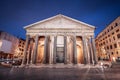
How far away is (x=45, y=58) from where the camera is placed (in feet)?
62.6

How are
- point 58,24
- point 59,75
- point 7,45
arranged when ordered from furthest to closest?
1. point 7,45
2. point 58,24
3. point 59,75

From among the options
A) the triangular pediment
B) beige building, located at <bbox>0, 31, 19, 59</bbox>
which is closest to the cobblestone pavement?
the triangular pediment

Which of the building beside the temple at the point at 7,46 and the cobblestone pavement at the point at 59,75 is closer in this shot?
the cobblestone pavement at the point at 59,75

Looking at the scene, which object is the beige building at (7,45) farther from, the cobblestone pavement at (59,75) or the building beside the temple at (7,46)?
the cobblestone pavement at (59,75)

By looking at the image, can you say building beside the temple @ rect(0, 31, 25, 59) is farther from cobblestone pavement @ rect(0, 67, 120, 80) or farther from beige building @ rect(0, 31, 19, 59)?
cobblestone pavement @ rect(0, 67, 120, 80)

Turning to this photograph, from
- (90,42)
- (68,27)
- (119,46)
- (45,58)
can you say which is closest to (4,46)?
(45,58)

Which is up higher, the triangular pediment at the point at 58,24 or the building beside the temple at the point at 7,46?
the triangular pediment at the point at 58,24

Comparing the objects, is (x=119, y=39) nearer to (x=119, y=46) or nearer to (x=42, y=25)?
(x=119, y=46)

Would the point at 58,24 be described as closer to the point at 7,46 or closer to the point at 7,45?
the point at 7,45

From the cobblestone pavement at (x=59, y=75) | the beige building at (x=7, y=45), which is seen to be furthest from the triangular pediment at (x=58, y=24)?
the beige building at (x=7, y=45)

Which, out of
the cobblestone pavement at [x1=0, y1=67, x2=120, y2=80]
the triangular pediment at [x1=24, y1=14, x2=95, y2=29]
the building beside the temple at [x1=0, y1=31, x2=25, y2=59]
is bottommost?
the cobblestone pavement at [x1=0, y1=67, x2=120, y2=80]

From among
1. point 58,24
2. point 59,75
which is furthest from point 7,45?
point 59,75

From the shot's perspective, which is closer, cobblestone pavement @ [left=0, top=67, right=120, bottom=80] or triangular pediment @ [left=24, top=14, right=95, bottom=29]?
cobblestone pavement @ [left=0, top=67, right=120, bottom=80]

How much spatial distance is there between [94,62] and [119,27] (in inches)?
787
